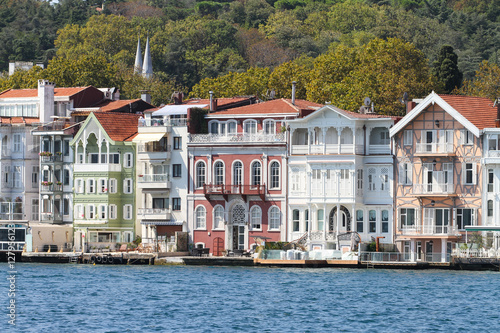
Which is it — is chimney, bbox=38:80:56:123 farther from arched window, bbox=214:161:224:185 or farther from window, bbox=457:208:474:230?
window, bbox=457:208:474:230

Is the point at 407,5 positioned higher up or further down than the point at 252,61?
higher up

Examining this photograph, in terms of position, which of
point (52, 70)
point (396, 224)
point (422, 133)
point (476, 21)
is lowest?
point (396, 224)

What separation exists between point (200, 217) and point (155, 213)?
3.25 metres

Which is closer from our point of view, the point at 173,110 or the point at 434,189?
the point at 434,189

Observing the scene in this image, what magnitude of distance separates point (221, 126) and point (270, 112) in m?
3.76

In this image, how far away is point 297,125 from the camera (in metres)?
81.5

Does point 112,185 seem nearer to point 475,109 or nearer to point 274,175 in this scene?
point 274,175

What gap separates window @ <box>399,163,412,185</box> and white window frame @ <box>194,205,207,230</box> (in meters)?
14.1

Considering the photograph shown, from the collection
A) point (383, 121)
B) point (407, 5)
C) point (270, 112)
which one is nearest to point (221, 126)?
point (270, 112)

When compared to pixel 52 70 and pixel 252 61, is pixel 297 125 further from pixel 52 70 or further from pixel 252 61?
pixel 252 61

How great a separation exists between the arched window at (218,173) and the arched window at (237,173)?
98cm

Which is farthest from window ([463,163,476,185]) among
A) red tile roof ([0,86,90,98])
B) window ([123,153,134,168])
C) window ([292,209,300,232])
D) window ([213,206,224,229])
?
red tile roof ([0,86,90,98])

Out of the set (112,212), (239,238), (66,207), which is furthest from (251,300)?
(66,207)

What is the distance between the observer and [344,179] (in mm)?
79562
